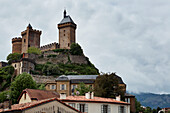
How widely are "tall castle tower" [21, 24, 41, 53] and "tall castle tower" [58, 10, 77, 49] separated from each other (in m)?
9.16

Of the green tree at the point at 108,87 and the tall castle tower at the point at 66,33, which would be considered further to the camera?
the tall castle tower at the point at 66,33

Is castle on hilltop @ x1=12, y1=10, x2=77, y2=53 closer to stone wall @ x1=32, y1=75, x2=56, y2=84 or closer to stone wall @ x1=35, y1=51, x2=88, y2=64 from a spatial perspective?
stone wall @ x1=35, y1=51, x2=88, y2=64

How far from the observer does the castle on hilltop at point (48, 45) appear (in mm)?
109812

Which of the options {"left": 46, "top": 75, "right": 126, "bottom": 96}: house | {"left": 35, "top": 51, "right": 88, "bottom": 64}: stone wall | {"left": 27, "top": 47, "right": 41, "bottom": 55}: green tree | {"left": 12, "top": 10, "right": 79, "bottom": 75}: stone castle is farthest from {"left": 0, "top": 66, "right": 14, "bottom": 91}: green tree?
{"left": 12, "top": 10, "right": 79, "bottom": 75}: stone castle

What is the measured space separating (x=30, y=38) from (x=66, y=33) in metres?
13.8

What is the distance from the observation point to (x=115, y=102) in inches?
1112

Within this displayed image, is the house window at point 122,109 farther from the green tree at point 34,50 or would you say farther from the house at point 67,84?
the green tree at point 34,50

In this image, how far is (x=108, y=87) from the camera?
42.2 meters

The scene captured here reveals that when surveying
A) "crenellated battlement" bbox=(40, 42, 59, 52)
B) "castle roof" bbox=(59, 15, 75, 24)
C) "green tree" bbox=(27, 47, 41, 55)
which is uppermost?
"castle roof" bbox=(59, 15, 75, 24)

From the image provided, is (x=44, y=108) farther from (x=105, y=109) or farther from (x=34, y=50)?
(x=34, y=50)

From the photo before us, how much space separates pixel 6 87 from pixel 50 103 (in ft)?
207

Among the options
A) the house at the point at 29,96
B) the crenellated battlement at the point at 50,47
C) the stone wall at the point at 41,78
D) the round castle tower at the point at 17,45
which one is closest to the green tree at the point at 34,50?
the crenellated battlement at the point at 50,47

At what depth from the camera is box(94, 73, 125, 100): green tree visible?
41.1 meters

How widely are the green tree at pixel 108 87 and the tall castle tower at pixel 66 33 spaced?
66.5 meters
